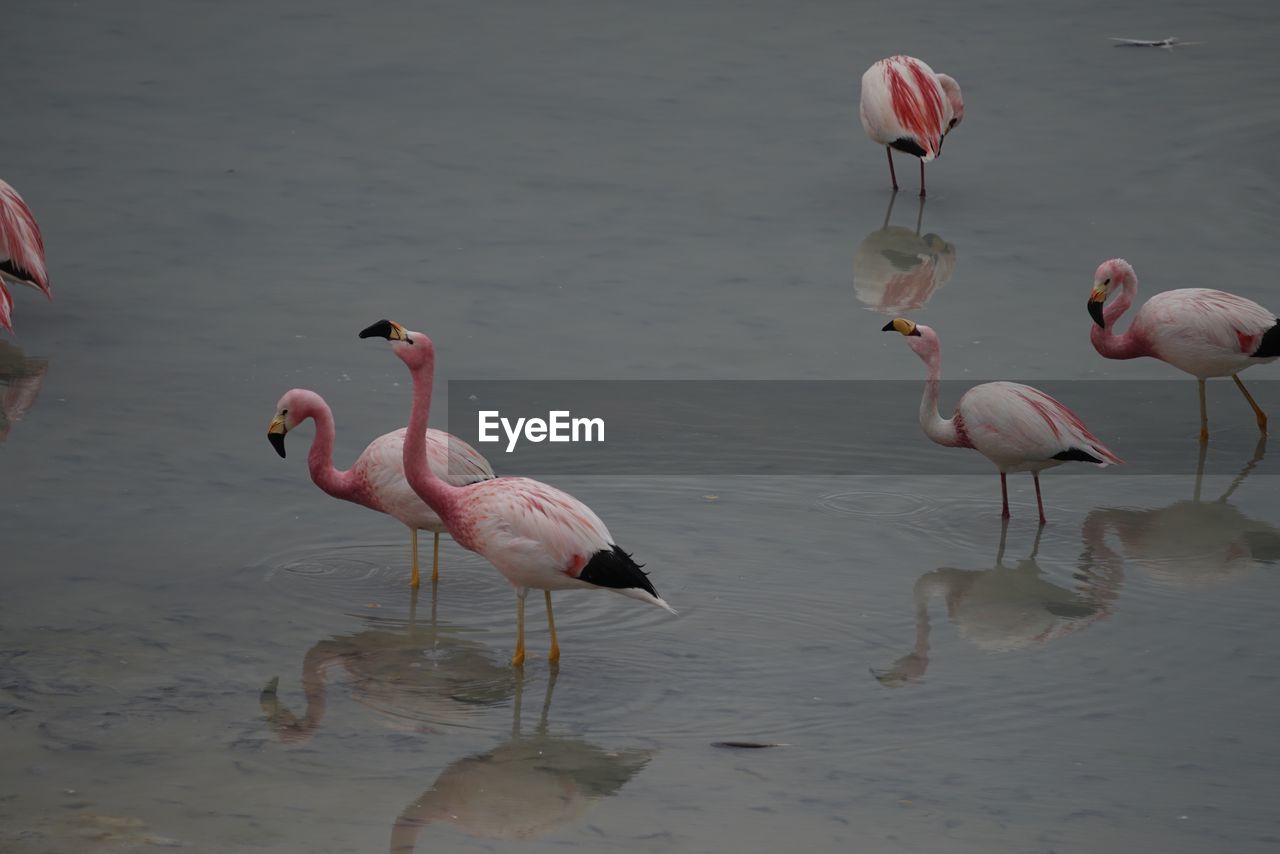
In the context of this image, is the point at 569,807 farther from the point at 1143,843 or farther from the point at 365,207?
the point at 365,207

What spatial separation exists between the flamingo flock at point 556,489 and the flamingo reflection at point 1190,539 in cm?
28

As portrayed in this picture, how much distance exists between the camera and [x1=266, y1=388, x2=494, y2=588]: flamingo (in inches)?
259

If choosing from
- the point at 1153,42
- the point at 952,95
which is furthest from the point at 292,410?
the point at 1153,42

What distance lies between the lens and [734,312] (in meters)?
9.99

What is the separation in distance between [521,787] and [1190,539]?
11.7 ft

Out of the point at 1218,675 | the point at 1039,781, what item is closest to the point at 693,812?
the point at 1039,781

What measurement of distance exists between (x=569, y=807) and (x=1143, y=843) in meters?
1.61

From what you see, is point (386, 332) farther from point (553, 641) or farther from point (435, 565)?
point (553, 641)

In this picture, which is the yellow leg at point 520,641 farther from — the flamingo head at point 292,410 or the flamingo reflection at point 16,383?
the flamingo reflection at point 16,383

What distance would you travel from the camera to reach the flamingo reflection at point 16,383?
8.21 m

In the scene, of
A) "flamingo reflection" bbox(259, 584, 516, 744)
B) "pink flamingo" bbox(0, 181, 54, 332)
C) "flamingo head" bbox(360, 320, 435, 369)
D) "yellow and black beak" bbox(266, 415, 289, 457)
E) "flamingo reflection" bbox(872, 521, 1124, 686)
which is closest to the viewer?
"flamingo reflection" bbox(259, 584, 516, 744)

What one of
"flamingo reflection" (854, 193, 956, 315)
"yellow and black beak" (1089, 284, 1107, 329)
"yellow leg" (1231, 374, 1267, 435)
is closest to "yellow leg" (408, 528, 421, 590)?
"yellow and black beak" (1089, 284, 1107, 329)

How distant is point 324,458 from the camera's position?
6.69 meters

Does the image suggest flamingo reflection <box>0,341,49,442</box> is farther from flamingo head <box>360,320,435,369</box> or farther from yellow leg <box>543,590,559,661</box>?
yellow leg <box>543,590,559,661</box>
